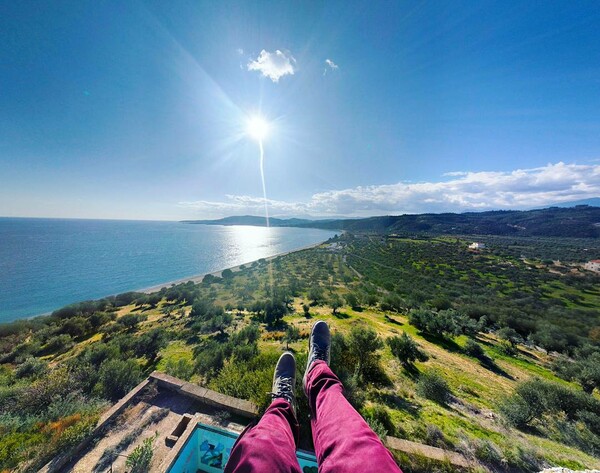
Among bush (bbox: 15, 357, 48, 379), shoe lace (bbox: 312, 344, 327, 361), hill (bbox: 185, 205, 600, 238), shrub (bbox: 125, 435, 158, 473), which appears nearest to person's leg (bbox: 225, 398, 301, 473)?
shoe lace (bbox: 312, 344, 327, 361)

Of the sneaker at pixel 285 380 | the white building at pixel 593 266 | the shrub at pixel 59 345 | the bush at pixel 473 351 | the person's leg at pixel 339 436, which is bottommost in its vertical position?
the white building at pixel 593 266

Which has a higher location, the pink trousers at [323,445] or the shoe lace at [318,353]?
the pink trousers at [323,445]

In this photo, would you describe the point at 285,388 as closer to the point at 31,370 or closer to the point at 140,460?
the point at 140,460

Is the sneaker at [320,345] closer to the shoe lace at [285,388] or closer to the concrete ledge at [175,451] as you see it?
the shoe lace at [285,388]

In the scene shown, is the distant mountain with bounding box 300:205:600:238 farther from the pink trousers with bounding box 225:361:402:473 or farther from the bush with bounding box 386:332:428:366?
the pink trousers with bounding box 225:361:402:473

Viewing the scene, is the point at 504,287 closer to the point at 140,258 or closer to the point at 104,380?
the point at 104,380

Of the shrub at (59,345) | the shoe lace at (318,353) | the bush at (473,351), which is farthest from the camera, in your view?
the shrub at (59,345)

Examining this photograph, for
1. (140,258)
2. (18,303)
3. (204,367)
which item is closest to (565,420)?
(204,367)

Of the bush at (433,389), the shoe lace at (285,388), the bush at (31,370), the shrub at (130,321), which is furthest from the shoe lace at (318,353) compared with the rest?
the shrub at (130,321)
